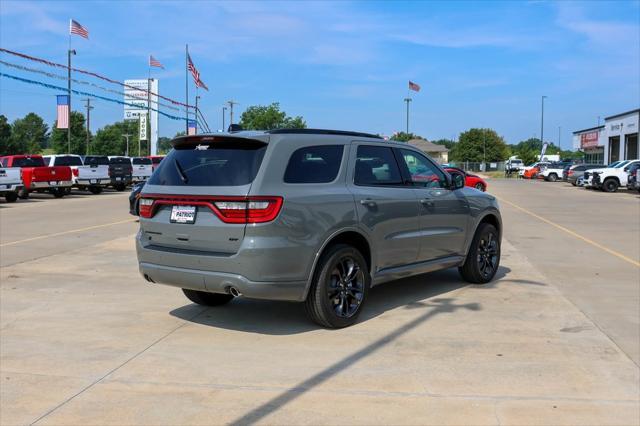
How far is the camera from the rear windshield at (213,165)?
5289 millimetres

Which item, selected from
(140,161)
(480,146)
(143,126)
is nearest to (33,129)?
(143,126)

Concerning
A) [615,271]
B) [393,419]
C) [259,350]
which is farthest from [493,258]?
[393,419]

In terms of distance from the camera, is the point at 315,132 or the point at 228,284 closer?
the point at 228,284

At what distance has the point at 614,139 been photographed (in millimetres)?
64188

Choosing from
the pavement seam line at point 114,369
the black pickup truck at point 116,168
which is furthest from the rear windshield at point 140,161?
the pavement seam line at point 114,369

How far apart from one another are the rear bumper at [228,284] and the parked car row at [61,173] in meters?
20.1

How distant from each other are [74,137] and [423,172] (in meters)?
116

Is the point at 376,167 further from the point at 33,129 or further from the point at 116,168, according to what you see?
the point at 33,129

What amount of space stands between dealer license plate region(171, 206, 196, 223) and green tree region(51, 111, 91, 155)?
10800 centimetres

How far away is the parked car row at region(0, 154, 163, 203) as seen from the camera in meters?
23.6

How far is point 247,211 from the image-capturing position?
5105 mm

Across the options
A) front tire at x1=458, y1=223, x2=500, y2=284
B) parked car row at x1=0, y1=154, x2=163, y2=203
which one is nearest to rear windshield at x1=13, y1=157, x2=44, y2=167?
parked car row at x1=0, y1=154, x2=163, y2=203

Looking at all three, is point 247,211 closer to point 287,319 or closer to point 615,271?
point 287,319

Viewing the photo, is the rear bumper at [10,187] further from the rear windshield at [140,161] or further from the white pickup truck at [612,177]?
the white pickup truck at [612,177]
